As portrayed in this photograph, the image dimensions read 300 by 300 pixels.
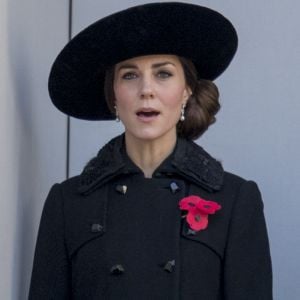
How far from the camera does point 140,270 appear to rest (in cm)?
205

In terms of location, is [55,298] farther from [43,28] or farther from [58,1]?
[58,1]

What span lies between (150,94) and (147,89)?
0.01 metres

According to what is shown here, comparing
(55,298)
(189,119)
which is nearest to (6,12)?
(189,119)

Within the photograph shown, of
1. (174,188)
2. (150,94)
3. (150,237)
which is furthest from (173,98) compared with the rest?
(150,237)

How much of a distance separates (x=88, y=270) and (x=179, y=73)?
0.45m

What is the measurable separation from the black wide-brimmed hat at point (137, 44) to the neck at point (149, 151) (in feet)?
0.56

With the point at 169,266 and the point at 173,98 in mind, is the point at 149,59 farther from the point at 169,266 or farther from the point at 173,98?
the point at 169,266

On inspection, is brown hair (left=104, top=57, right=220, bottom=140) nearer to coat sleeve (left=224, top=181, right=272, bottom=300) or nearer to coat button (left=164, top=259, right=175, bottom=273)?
coat sleeve (left=224, top=181, right=272, bottom=300)

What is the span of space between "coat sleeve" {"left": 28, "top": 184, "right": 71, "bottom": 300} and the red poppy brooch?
10.7 inches

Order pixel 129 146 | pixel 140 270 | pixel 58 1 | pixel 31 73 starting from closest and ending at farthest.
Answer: pixel 140 270, pixel 129 146, pixel 31 73, pixel 58 1

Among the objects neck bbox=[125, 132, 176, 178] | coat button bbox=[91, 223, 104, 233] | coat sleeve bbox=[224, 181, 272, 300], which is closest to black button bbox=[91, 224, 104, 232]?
coat button bbox=[91, 223, 104, 233]

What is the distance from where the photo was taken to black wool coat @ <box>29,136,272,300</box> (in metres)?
2.04

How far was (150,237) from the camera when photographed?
2.08m

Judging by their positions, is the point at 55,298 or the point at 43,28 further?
the point at 43,28
